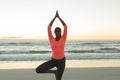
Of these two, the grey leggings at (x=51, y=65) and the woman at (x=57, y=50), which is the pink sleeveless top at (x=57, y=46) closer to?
the woman at (x=57, y=50)

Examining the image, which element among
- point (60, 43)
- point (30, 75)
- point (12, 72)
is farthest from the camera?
point (12, 72)

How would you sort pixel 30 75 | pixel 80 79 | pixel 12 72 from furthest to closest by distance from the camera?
1. pixel 12 72
2. pixel 30 75
3. pixel 80 79

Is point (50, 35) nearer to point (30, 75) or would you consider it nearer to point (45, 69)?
point (45, 69)

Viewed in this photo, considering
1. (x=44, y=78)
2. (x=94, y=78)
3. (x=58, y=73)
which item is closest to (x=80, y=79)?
(x=94, y=78)

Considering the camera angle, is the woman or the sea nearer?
the woman

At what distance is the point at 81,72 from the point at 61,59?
5425 millimetres

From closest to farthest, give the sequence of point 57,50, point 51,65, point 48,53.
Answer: point 57,50 → point 51,65 → point 48,53

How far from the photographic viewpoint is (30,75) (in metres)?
12.6

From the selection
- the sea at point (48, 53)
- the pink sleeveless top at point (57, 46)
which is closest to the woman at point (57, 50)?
the pink sleeveless top at point (57, 46)

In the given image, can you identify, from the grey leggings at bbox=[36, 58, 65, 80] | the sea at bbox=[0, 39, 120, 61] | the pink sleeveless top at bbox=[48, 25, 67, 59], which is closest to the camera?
the pink sleeveless top at bbox=[48, 25, 67, 59]

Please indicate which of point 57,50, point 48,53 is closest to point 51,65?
point 57,50

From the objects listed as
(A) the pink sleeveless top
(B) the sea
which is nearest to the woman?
(A) the pink sleeveless top

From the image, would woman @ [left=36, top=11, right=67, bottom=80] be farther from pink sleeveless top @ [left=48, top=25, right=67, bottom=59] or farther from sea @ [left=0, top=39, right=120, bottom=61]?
sea @ [left=0, top=39, right=120, bottom=61]

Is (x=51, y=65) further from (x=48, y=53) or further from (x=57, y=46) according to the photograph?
(x=48, y=53)
